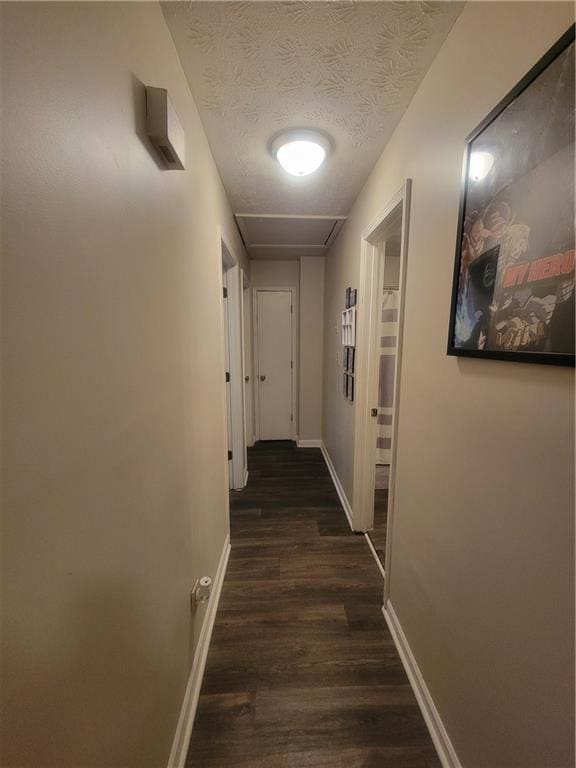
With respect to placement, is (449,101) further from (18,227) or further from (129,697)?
(129,697)

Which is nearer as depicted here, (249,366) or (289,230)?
(289,230)

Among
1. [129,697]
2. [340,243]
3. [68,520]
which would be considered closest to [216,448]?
[129,697]

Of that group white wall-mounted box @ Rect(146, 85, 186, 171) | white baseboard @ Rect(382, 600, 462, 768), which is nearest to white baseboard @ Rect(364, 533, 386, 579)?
white baseboard @ Rect(382, 600, 462, 768)

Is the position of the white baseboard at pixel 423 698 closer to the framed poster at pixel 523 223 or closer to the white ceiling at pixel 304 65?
the framed poster at pixel 523 223

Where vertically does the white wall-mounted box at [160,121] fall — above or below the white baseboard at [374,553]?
above

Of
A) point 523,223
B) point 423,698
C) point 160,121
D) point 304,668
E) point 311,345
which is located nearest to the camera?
point 523,223

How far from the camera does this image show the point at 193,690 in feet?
3.88

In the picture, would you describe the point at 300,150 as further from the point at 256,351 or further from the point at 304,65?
the point at 256,351

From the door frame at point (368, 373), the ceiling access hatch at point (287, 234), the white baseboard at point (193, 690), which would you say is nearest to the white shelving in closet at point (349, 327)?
the door frame at point (368, 373)

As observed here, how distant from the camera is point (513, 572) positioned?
0.74m

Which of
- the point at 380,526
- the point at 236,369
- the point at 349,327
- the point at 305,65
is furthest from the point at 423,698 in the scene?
the point at 305,65

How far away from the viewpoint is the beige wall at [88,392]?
0.40m

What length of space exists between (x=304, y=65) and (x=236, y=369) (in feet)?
6.42

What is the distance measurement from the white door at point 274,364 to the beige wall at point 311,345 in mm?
219
